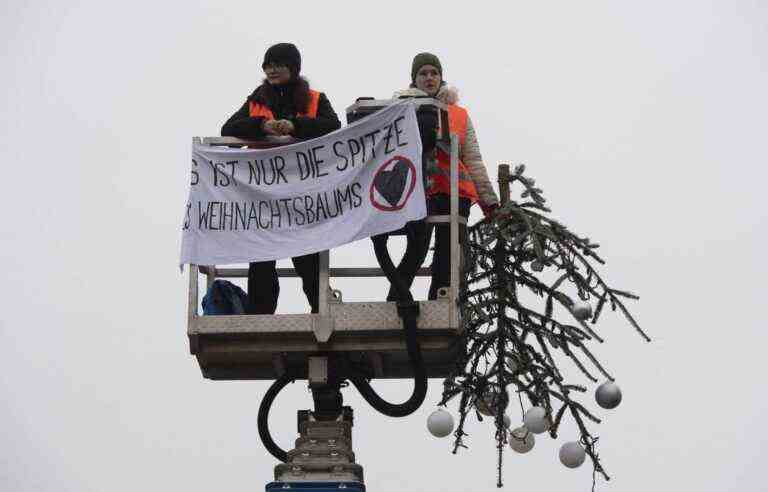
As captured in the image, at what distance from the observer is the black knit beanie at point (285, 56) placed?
27.9 m

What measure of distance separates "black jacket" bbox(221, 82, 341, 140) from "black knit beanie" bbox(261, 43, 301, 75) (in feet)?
0.55

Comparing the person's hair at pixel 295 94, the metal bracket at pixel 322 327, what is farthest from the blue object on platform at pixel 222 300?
the person's hair at pixel 295 94

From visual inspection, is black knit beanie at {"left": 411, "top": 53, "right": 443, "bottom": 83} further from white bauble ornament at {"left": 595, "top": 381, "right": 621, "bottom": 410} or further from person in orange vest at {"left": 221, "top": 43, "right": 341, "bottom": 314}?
white bauble ornament at {"left": 595, "top": 381, "right": 621, "bottom": 410}

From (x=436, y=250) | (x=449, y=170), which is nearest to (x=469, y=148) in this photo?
(x=449, y=170)

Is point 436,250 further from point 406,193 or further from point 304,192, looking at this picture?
point 304,192

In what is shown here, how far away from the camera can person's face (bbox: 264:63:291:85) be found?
28.0m

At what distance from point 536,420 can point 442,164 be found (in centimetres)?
252

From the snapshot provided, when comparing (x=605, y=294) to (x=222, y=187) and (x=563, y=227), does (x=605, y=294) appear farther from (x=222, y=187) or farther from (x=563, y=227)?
(x=222, y=187)

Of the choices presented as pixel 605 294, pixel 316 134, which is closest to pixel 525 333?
pixel 605 294

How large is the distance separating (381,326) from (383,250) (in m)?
0.67

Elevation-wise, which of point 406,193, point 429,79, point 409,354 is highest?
point 429,79

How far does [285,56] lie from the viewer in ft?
91.7

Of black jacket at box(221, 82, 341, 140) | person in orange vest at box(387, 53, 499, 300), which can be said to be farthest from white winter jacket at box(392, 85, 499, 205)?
black jacket at box(221, 82, 341, 140)

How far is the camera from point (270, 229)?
28156mm
